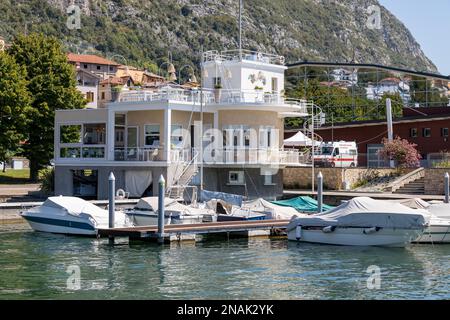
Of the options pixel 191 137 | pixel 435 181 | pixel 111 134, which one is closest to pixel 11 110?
pixel 111 134

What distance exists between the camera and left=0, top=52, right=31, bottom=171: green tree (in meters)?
63.2

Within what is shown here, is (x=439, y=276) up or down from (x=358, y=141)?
down

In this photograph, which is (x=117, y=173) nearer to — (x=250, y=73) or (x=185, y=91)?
(x=185, y=91)

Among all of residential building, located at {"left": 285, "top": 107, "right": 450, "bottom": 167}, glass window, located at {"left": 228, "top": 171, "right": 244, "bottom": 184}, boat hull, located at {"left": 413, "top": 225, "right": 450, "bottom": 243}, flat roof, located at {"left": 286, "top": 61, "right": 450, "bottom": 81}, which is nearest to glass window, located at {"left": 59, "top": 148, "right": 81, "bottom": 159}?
glass window, located at {"left": 228, "top": 171, "right": 244, "bottom": 184}

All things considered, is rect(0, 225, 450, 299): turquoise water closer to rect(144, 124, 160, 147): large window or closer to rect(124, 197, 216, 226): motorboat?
rect(124, 197, 216, 226): motorboat

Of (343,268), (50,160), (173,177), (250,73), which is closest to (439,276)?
(343,268)

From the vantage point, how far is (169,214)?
38812 mm

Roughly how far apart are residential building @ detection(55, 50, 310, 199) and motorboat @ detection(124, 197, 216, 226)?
8.22m

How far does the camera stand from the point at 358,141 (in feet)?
238

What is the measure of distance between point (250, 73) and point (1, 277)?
30.6 meters

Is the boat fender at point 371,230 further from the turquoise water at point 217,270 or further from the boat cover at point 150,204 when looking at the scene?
the boat cover at point 150,204

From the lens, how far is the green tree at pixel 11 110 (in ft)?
208

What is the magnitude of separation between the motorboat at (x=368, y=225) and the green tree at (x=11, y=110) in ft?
115
